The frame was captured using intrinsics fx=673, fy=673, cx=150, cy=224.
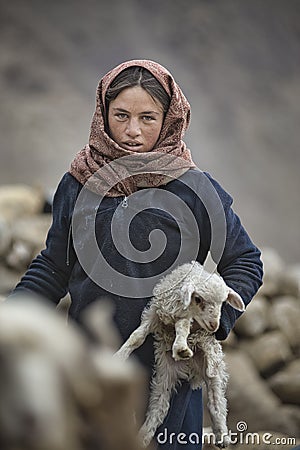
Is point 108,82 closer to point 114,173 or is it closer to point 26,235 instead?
point 114,173

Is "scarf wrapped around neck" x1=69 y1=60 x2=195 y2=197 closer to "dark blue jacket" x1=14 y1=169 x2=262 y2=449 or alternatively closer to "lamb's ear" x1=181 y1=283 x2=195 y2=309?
"dark blue jacket" x1=14 y1=169 x2=262 y2=449

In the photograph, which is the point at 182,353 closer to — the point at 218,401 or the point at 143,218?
the point at 218,401

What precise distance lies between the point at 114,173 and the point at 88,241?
0.10 m

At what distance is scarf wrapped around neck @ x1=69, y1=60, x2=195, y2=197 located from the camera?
900 mm

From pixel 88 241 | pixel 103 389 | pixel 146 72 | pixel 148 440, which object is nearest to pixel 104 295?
pixel 88 241

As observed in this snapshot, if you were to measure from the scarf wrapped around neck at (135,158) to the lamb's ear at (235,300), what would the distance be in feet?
0.62

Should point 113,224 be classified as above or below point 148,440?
above

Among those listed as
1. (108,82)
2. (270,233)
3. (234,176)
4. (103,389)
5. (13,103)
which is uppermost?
(13,103)

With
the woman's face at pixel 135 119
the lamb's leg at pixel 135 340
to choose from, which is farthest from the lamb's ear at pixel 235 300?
the woman's face at pixel 135 119

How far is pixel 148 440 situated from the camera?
2.67 ft

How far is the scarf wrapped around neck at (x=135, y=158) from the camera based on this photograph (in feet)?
2.95

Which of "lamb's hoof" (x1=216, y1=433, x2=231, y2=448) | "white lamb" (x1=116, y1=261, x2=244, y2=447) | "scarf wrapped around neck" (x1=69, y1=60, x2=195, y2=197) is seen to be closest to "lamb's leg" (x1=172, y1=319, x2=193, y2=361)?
"white lamb" (x1=116, y1=261, x2=244, y2=447)

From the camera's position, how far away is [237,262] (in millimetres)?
885

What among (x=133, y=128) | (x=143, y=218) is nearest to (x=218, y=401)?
(x=143, y=218)
